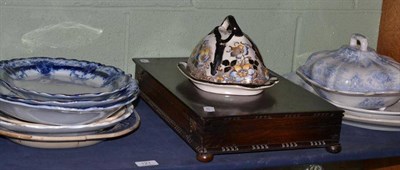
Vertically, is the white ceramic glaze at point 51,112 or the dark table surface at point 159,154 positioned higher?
the white ceramic glaze at point 51,112

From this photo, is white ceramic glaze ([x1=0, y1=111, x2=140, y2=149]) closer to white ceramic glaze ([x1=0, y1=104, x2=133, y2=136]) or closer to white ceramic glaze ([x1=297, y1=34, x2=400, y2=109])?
white ceramic glaze ([x1=0, y1=104, x2=133, y2=136])

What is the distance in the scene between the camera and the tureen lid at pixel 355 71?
122cm

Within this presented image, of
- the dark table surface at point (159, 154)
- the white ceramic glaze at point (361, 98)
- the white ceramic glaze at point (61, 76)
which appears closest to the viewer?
the dark table surface at point (159, 154)

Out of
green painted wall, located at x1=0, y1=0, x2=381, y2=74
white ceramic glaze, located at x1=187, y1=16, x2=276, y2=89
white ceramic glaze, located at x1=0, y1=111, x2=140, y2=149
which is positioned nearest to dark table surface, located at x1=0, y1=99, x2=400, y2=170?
white ceramic glaze, located at x1=0, y1=111, x2=140, y2=149

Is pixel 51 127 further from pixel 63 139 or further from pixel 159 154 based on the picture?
pixel 159 154

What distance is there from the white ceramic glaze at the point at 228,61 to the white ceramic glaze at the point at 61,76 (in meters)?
0.13

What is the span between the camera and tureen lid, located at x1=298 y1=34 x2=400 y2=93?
3.99 ft

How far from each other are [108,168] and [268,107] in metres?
0.29

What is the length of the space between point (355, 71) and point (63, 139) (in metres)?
0.56

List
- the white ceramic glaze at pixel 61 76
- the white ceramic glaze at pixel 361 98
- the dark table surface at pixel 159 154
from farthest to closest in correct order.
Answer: the white ceramic glaze at pixel 361 98 → the white ceramic glaze at pixel 61 76 → the dark table surface at pixel 159 154

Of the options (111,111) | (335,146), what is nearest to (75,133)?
(111,111)

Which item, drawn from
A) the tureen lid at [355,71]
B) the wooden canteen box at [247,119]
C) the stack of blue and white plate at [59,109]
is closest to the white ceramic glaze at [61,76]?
the stack of blue and white plate at [59,109]

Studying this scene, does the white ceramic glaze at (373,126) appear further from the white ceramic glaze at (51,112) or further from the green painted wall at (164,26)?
the white ceramic glaze at (51,112)

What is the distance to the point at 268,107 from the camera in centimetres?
109
